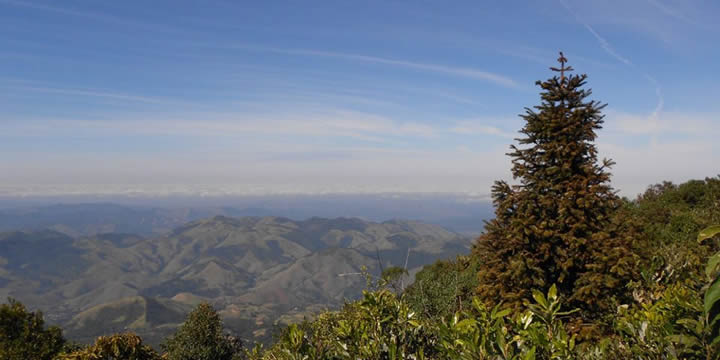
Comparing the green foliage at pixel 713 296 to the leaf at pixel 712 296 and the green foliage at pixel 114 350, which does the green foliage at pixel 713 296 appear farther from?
the green foliage at pixel 114 350

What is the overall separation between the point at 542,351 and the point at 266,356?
3565 mm

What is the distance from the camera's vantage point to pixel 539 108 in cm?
1684

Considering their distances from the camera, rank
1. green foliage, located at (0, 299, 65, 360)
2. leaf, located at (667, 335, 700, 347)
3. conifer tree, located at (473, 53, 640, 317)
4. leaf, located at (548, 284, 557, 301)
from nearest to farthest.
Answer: leaf, located at (548, 284, 557, 301)
leaf, located at (667, 335, 700, 347)
conifer tree, located at (473, 53, 640, 317)
green foliage, located at (0, 299, 65, 360)

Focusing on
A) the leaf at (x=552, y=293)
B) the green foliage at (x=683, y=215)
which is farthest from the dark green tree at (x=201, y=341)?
the leaf at (x=552, y=293)

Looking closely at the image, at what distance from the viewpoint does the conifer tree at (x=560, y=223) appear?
47.0 feet

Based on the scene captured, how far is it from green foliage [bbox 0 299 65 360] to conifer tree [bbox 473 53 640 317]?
23.9m

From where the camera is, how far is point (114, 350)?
16609 millimetres

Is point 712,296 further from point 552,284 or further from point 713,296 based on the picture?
point 552,284

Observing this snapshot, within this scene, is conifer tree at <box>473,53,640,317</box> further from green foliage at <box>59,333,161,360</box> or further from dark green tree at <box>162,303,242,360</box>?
dark green tree at <box>162,303,242,360</box>

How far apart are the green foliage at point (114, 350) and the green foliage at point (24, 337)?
731 cm

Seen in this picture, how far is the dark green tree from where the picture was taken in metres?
31.3

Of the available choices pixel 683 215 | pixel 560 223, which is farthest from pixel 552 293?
pixel 683 215

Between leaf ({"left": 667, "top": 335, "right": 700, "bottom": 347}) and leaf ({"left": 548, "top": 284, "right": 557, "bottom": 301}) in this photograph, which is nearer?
leaf ({"left": 548, "top": 284, "right": 557, "bottom": 301})

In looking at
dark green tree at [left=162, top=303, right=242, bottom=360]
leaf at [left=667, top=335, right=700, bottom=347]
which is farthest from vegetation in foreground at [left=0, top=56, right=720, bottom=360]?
dark green tree at [left=162, top=303, right=242, bottom=360]
